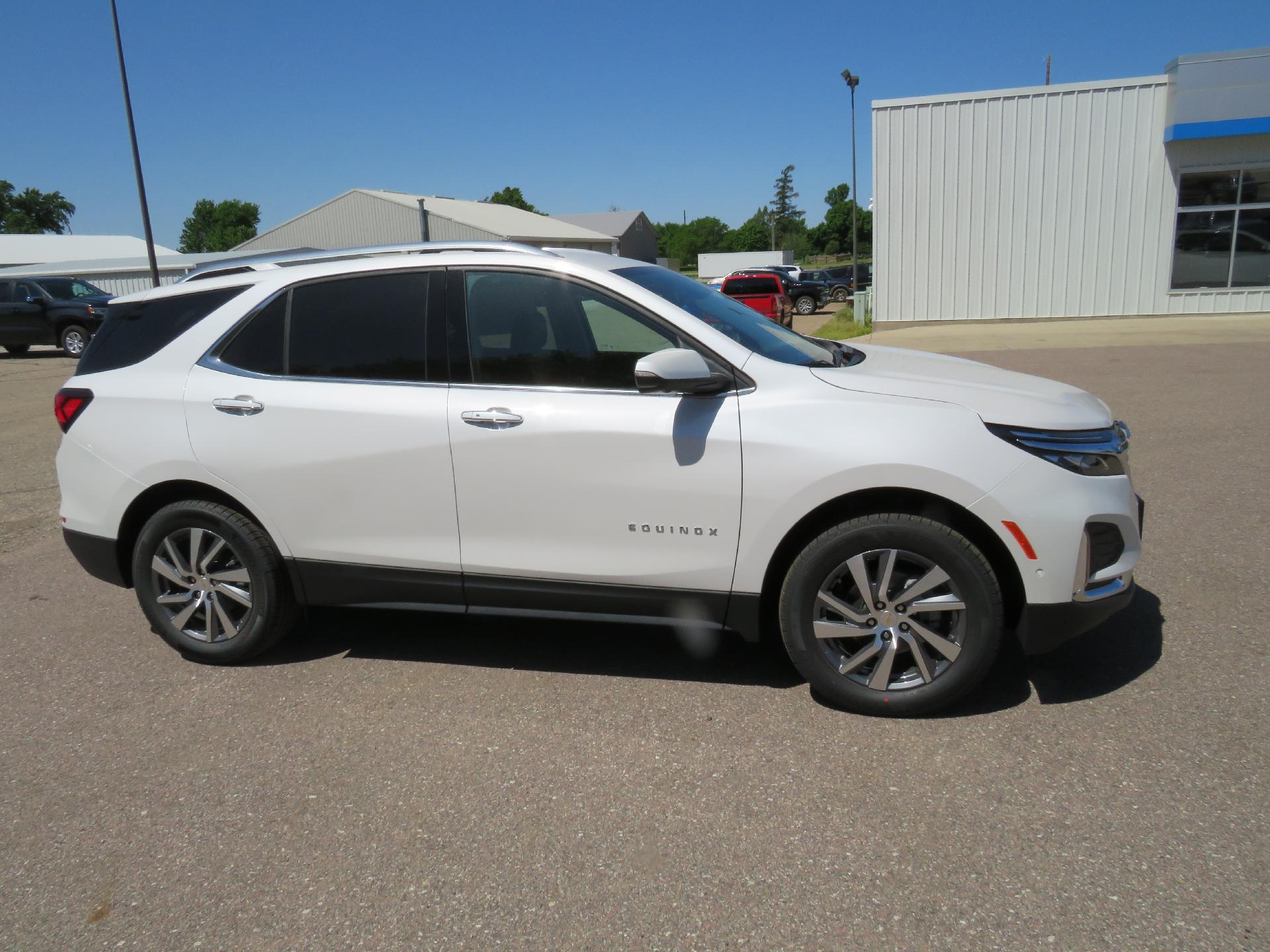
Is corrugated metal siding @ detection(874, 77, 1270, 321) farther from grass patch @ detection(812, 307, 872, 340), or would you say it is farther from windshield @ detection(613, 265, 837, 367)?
windshield @ detection(613, 265, 837, 367)

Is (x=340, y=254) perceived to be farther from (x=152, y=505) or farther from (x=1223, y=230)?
Result: (x=1223, y=230)

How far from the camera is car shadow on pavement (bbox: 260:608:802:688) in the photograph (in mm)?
4262

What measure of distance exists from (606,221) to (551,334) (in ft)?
255

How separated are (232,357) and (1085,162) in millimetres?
19994

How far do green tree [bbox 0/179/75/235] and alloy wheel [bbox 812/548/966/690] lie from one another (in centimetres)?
12607

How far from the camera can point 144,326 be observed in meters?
4.53

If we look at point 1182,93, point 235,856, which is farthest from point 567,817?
point 1182,93

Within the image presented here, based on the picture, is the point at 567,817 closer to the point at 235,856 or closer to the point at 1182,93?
the point at 235,856

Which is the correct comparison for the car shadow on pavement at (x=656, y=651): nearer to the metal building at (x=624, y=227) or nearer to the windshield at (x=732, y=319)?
the windshield at (x=732, y=319)

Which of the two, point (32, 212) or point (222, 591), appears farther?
point (32, 212)

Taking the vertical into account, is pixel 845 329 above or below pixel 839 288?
below

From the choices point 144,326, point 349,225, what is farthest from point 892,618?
point 349,225

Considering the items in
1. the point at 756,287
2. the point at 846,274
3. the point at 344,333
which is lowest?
the point at 756,287

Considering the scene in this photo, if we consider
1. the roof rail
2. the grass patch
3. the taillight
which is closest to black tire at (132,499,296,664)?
the taillight
